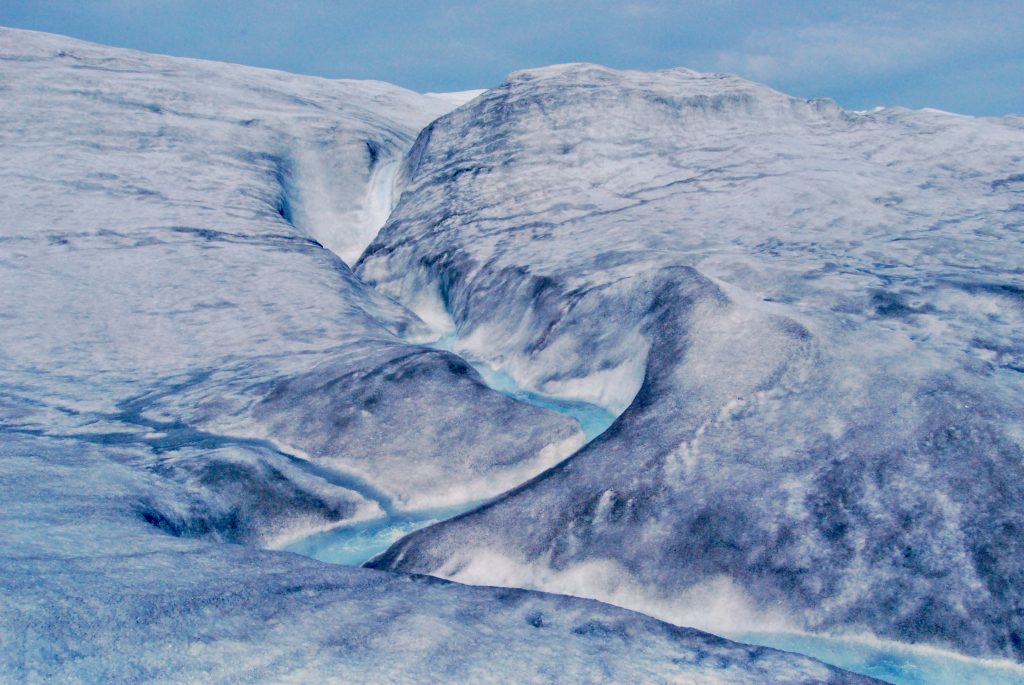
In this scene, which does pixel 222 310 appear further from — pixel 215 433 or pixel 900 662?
pixel 900 662

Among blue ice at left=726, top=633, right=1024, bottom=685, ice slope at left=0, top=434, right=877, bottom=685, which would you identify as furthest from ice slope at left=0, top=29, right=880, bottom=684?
blue ice at left=726, top=633, right=1024, bottom=685

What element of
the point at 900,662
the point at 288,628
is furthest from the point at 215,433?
the point at 900,662

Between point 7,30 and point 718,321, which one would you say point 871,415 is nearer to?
point 718,321

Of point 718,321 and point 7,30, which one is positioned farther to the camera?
point 7,30

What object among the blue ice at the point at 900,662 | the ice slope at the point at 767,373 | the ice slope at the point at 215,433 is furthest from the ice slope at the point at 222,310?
the blue ice at the point at 900,662

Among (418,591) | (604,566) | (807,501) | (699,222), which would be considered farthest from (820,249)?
(418,591)

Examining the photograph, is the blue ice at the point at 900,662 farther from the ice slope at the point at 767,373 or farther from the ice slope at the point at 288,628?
the ice slope at the point at 288,628

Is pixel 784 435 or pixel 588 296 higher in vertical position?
pixel 588 296
